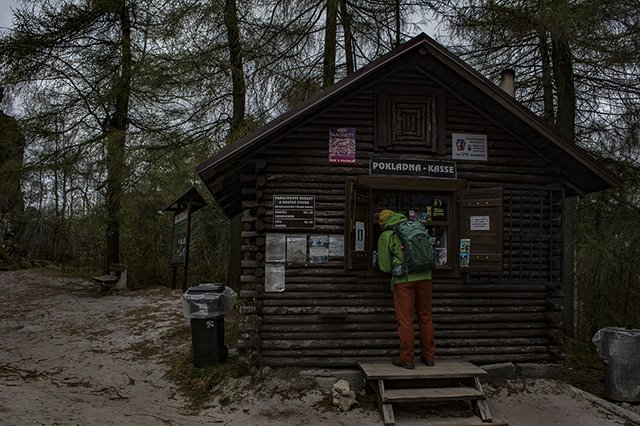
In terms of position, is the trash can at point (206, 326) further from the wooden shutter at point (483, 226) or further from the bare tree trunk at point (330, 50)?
the bare tree trunk at point (330, 50)

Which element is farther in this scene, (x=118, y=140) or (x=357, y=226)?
(x=118, y=140)

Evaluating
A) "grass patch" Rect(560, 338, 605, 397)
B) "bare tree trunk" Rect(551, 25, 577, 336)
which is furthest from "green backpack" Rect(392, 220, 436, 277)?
"bare tree trunk" Rect(551, 25, 577, 336)

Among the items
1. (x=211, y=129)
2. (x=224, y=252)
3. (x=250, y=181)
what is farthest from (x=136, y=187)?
(x=250, y=181)

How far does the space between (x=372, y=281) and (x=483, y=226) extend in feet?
5.70

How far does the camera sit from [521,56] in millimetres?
10328

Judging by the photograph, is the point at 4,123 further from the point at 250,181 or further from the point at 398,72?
the point at 398,72

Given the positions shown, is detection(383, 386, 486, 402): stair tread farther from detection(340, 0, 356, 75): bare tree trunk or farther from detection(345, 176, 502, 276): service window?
detection(340, 0, 356, 75): bare tree trunk

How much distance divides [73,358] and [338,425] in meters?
5.26

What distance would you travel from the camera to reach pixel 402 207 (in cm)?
775

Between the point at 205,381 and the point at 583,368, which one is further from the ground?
the point at 205,381

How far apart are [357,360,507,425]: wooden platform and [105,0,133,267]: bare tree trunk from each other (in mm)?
8483

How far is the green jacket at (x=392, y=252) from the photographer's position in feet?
21.2

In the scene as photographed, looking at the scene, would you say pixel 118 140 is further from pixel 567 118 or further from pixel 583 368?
pixel 583 368

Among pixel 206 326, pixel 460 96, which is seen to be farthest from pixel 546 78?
pixel 206 326
